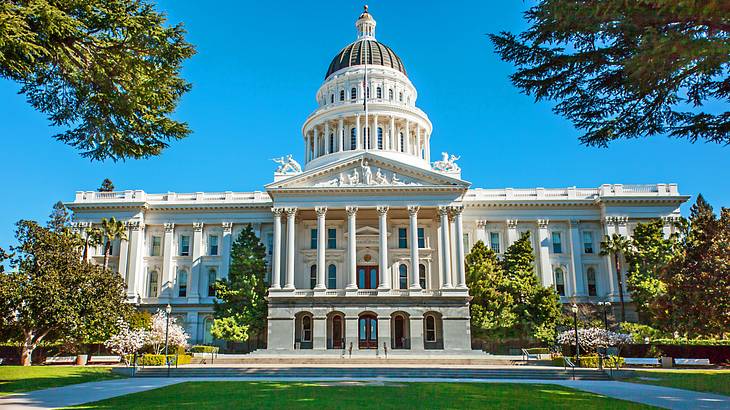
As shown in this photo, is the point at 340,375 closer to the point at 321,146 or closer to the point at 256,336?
the point at 256,336

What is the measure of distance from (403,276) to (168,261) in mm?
23644

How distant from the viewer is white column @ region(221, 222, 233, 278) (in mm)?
58156

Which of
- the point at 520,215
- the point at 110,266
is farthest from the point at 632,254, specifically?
the point at 110,266

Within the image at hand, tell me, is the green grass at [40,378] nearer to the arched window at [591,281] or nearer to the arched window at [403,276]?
the arched window at [403,276]

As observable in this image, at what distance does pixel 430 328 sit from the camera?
50781 millimetres

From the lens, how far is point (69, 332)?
1526 inches

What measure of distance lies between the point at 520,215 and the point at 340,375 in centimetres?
3091

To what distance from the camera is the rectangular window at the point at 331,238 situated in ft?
180

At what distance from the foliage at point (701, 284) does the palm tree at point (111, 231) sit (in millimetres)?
46135

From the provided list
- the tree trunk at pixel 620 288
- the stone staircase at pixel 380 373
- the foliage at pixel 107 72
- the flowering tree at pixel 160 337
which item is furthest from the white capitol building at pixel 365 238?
the foliage at pixel 107 72

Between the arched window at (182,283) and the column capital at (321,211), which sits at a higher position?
the column capital at (321,211)

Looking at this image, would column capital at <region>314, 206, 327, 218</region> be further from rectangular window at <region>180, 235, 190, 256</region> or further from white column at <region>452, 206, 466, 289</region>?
rectangular window at <region>180, 235, 190, 256</region>

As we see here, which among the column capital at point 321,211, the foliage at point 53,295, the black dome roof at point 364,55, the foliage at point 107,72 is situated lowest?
the foliage at point 53,295

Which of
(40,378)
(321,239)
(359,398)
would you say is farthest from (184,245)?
(359,398)
